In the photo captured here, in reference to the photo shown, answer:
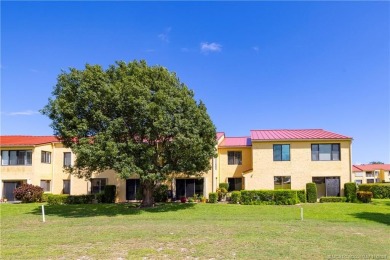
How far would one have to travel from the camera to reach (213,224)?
20.5 m

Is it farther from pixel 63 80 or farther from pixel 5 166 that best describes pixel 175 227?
pixel 5 166

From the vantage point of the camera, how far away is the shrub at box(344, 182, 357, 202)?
3416 centimetres

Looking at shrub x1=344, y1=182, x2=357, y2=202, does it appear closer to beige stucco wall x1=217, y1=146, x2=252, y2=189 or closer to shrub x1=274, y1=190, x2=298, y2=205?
shrub x1=274, y1=190, x2=298, y2=205

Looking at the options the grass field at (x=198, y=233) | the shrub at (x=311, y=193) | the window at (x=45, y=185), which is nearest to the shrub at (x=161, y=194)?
the grass field at (x=198, y=233)

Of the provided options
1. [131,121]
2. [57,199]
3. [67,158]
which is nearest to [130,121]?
[131,121]

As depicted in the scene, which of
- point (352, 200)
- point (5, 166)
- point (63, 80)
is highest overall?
point (63, 80)

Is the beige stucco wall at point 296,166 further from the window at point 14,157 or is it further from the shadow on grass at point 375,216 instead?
the window at point 14,157

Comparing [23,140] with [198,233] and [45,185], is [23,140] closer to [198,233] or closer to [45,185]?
[45,185]

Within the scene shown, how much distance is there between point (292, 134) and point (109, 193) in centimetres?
1974

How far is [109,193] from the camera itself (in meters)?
35.9

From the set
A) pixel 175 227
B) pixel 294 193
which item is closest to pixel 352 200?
pixel 294 193

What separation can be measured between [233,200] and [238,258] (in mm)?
21136

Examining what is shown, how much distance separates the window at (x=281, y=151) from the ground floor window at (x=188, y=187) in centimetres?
800

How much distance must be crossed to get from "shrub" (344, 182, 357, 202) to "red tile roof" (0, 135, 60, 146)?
99.3 feet
